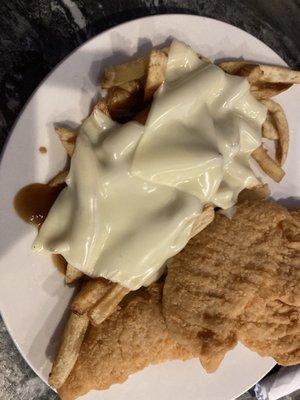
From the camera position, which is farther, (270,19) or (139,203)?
(270,19)

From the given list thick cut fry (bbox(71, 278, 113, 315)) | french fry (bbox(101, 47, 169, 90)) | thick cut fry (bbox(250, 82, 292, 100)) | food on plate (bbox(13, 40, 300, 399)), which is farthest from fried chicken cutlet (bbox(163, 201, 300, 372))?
french fry (bbox(101, 47, 169, 90))

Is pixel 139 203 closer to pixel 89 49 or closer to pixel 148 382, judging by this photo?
pixel 89 49

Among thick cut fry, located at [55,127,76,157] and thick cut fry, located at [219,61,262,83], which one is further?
thick cut fry, located at [219,61,262,83]

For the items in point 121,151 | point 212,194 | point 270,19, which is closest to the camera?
point 121,151

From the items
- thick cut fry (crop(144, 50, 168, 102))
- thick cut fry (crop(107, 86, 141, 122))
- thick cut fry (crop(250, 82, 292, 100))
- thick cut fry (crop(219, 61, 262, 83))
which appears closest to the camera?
thick cut fry (crop(144, 50, 168, 102))

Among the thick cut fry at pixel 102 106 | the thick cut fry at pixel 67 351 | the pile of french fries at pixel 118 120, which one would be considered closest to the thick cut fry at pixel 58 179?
the pile of french fries at pixel 118 120

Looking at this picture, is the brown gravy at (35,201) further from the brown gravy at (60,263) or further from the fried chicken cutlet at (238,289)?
the fried chicken cutlet at (238,289)

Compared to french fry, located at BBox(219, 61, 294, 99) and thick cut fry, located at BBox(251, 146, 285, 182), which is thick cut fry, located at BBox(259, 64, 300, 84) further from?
thick cut fry, located at BBox(251, 146, 285, 182)

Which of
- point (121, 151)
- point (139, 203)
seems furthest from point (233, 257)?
point (121, 151)
